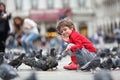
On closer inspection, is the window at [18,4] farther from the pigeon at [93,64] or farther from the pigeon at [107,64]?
the pigeon at [93,64]

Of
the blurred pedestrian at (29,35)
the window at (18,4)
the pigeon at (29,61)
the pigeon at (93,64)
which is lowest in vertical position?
the window at (18,4)

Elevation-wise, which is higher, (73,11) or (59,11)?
(59,11)

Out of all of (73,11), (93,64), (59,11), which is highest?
(93,64)

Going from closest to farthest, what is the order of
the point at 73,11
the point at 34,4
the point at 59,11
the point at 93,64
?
the point at 93,64
the point at 59,11
the point at 73,11
the point at 34,4

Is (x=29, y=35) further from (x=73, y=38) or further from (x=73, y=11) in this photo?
(x=73, y=11)

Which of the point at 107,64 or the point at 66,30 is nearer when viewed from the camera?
the point at 107,64

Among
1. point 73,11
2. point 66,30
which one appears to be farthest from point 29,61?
point 73,11

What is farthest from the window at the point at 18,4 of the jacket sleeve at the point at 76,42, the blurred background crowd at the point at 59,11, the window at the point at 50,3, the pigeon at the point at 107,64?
the pigeon at the point at 107,64

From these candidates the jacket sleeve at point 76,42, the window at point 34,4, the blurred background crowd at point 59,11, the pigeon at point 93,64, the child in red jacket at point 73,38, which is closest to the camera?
the pigeon at point 93,64

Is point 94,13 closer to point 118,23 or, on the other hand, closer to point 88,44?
point 118,23

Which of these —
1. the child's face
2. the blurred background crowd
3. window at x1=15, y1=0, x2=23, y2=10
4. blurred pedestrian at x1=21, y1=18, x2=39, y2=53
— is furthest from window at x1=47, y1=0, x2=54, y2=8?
the child's face

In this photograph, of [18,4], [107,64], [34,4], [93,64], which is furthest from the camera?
[34,4]

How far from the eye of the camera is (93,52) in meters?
11.2

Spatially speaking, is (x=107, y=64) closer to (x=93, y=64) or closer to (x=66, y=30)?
(x=93, y=64)
